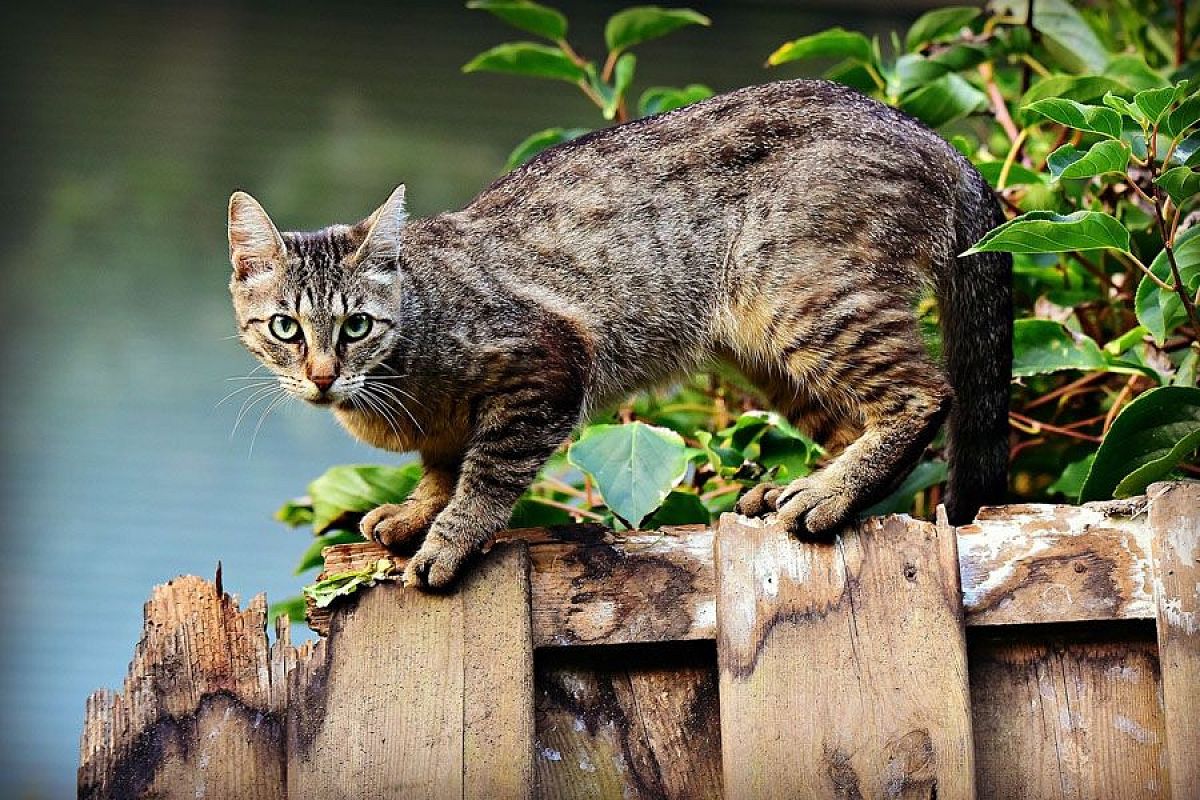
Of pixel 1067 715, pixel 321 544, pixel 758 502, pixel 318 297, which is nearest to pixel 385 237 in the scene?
pixel 318 297

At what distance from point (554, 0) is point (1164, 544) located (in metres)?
4.38

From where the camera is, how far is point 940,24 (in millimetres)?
3615

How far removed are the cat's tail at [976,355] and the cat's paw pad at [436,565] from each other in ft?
3.63

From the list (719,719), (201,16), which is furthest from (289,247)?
(201,16)

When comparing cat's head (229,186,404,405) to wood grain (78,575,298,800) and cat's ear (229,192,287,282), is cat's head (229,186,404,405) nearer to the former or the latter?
cat's ear (229,192,287,282)

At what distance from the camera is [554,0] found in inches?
231

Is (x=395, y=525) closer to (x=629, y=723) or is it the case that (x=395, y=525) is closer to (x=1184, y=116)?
(x=629, y=723)

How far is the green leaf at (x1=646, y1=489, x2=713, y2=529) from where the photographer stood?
2.67 meters

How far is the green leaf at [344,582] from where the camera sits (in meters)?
2.20

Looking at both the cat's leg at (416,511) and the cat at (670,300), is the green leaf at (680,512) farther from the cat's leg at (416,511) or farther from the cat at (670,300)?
the cat's leg at (416,511)

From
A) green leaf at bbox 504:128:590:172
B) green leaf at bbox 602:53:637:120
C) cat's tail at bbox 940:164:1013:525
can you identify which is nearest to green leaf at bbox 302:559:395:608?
cat's tail at bbox 940:164:1013:525

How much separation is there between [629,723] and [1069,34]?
2310mm

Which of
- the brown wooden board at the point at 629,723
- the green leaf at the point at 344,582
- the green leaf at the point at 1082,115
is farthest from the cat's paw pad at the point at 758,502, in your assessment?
the green leaf at the point at 1082,115

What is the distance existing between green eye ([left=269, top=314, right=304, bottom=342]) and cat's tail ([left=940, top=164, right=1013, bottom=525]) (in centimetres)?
139
